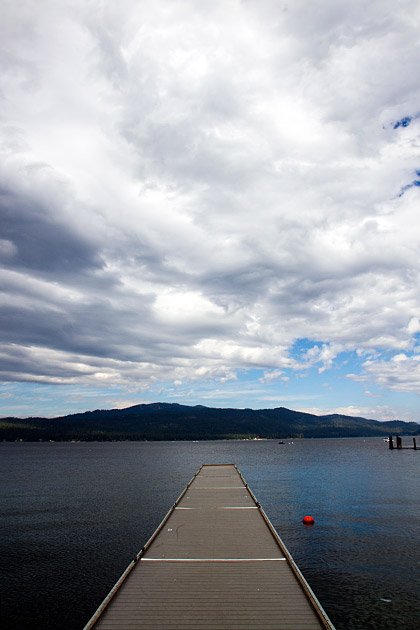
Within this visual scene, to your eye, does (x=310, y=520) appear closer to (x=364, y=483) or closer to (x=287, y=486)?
(x=287, y=486)

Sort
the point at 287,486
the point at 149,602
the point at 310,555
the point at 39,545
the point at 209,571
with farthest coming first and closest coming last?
Answer: the point at 287,486 < the point at 39,545 < the point at 310,555 < the point at 209,571 < the point at 149,602

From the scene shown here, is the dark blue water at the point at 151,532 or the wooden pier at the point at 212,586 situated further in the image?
the dark blue water at the point at 151,532

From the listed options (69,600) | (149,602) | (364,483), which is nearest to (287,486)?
(364,483)

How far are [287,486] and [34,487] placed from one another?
43.4 meters

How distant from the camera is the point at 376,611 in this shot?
69.2 feet

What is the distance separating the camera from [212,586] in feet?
61.0

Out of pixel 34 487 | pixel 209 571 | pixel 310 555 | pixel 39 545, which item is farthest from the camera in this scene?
pixel 34 487

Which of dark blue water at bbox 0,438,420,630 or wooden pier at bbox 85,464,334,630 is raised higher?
wooden pier at bbox 85,464,334,630

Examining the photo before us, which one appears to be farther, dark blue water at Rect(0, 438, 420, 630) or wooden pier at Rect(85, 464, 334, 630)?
dark blue water at Rect(0, 438, 420, 630)

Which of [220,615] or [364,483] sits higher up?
[220,615]

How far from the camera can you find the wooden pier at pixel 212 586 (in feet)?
50.2

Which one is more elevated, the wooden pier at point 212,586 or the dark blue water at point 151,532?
the wooden pier at point 212,586

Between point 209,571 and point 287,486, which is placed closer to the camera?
point 209,571

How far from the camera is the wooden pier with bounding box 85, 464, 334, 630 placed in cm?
1529
